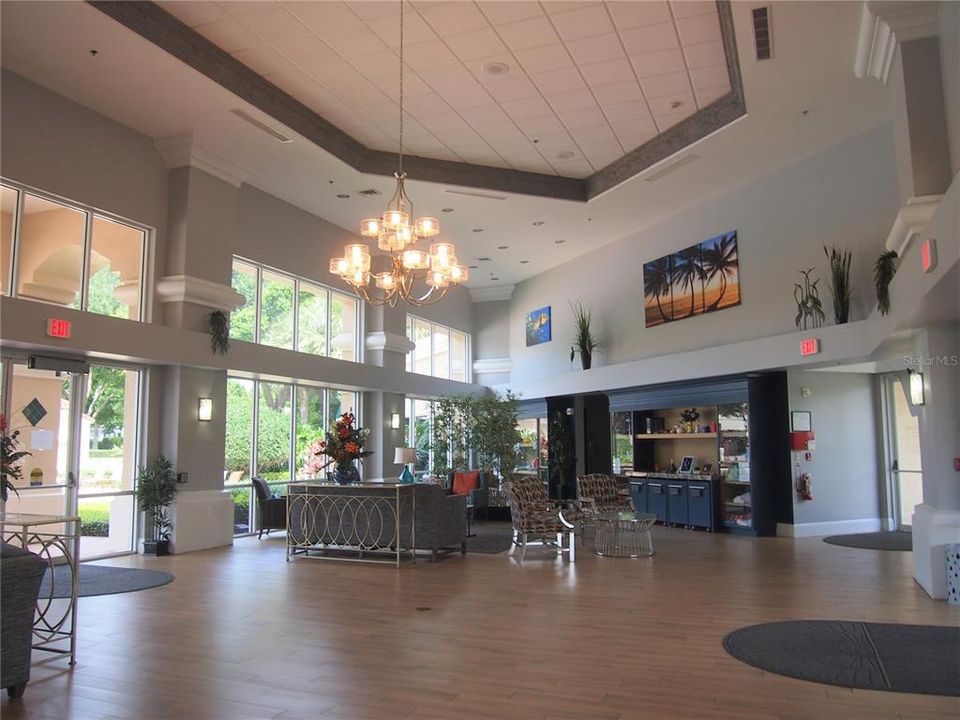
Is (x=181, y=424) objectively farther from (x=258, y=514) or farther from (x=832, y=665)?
(x=832, y=665)

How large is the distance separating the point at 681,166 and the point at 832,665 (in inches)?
299

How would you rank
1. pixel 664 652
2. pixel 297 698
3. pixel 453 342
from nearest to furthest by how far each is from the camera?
pixel 297 698 → pixel 664 652 → pixel 453 342

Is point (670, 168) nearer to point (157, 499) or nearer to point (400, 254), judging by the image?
point (400, 254)

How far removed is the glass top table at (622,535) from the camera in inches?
360

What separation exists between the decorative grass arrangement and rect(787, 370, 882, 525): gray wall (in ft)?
4.92

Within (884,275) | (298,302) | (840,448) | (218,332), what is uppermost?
(298,302)

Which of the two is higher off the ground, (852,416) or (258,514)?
(852,416)

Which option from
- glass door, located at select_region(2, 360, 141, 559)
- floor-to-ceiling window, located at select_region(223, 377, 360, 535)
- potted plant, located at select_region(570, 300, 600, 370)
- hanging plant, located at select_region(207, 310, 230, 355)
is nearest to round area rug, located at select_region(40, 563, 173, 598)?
glass door, located at select_region(2, 360, 141, 559)

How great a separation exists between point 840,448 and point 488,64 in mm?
7822

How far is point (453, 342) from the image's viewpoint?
18.0 meters

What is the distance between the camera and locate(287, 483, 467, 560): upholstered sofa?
8766 mm

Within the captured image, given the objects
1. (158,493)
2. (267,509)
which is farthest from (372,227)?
(267,509)

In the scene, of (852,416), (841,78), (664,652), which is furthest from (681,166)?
(664,652)

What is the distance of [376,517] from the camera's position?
8.95 meters
